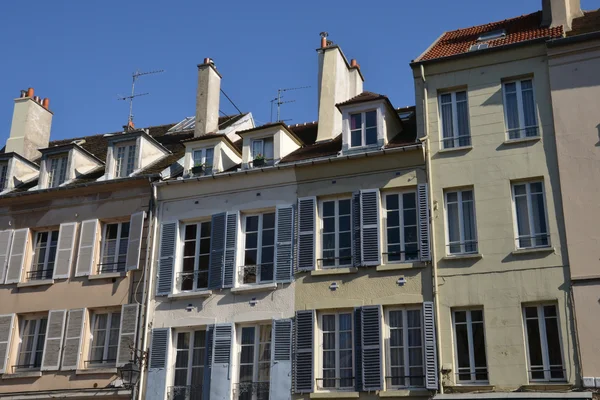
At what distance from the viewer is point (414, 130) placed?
19.0 meters

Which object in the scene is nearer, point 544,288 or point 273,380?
point 544,288

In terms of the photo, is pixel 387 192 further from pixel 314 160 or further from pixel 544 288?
pixel 544 288

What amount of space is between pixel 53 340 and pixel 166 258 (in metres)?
3.39

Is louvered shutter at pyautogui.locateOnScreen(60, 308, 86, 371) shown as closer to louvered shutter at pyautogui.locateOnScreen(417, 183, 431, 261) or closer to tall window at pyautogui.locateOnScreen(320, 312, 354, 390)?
tall window at pyautogui.locateOnScreen(320, 312, 354, 390)

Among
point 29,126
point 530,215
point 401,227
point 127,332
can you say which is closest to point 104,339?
point 127,332

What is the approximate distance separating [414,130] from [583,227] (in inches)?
190

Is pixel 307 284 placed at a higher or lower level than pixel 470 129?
lower

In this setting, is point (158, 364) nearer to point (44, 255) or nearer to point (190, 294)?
point (190, 294)

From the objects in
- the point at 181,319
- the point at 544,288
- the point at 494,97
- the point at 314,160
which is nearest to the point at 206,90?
the point at 314,160

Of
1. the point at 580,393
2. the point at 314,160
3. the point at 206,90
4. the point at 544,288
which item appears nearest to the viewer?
the point at 580,393

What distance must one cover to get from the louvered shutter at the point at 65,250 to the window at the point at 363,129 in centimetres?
757

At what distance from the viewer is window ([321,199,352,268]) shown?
17.6 metres

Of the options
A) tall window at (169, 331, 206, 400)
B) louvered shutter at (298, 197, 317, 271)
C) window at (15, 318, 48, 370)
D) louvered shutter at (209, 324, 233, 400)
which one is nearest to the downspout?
louvered shutter at (298, 197, 317, 271)

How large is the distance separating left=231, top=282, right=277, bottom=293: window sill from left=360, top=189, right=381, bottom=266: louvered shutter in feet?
7.13
